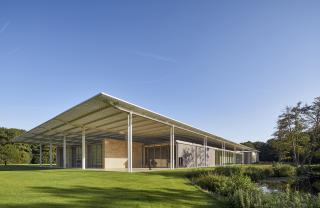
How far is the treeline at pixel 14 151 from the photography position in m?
55.4

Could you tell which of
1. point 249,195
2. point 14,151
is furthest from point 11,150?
point 249,195

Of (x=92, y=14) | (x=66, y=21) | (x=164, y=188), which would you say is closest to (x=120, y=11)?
(x=92, y=14)

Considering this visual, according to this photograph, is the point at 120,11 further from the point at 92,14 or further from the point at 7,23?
the point at 7,23

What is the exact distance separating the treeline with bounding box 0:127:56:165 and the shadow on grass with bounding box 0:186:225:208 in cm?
4026

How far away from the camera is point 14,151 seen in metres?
56.1

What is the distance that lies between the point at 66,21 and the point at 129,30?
364 cm

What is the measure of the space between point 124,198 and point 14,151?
51618 mm

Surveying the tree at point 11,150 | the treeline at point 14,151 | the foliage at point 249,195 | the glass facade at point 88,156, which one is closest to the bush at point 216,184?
the foliage at point 249,195

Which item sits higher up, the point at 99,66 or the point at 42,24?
the point at 42,24

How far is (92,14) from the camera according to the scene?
56.2ft

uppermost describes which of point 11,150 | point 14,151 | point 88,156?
point 88,156

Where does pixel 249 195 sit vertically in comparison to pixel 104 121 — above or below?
below

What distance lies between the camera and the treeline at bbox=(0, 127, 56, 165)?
2181 inches

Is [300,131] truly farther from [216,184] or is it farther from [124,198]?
[124,198]
